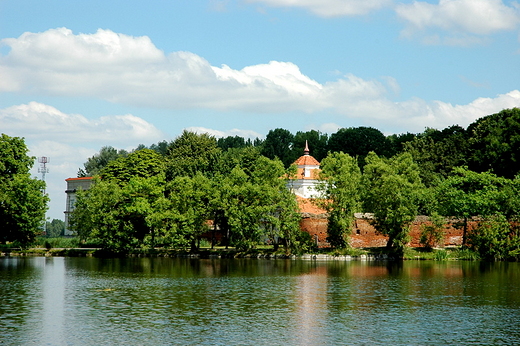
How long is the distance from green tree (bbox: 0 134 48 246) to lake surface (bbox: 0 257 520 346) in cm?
1479

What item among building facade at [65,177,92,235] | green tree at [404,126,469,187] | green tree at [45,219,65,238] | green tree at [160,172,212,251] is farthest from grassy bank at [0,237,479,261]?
green tree at [45,219,65,238]

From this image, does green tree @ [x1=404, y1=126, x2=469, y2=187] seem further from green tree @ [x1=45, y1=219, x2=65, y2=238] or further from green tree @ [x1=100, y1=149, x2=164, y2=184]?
green tree @ [x1=45, y1=219, x2=65, y2=238]

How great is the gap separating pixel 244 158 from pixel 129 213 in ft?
71.2

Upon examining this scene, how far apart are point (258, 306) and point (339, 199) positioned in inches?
1054

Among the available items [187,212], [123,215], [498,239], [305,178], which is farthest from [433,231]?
[123,215]

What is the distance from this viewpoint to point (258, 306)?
2497cm

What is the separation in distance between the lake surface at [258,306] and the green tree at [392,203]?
399 inches

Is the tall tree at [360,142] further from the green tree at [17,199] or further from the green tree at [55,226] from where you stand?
the green tree at [55,226]

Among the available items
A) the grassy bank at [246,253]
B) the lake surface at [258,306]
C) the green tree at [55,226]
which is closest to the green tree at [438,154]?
the grassy bank at [246,253]

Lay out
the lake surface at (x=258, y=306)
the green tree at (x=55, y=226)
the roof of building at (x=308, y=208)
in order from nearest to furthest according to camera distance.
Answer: the lake surface at (x=258, y=306), the roof of building at (x=308, y=208), the green tree at (x=55, y=226)

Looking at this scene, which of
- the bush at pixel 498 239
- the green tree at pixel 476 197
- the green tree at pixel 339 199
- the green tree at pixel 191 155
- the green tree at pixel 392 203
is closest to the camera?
the bush at pixel 498 239

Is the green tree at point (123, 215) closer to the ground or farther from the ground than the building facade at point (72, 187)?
closer to the ground

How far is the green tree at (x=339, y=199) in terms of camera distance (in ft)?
167

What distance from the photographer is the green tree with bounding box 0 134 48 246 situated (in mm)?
54188
